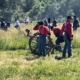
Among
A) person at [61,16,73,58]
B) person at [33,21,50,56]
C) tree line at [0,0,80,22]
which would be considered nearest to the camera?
person at [61,16,73,58]

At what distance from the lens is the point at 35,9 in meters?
65.1

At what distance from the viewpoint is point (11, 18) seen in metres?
57.8

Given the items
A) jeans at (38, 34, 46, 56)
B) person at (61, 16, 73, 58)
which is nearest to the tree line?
jeans at (38, 34, 46, 56)

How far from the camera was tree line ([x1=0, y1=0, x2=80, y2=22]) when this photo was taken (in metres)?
57.9

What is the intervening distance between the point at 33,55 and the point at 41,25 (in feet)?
4.62

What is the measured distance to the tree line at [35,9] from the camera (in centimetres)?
5794

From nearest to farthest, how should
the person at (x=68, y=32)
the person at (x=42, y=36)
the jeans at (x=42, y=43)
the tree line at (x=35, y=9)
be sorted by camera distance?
the person at (x=68, y=32), the person at (x=42, y=36), the jeans at (x=42, y=43), the tree line at (x=35, y=9)

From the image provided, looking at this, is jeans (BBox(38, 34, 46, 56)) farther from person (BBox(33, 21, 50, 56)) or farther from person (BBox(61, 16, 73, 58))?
person (BBox(61, 16, 73, 58))

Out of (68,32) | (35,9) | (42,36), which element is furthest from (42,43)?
(35,9)

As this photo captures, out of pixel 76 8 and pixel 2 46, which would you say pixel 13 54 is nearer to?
pixel 2 46

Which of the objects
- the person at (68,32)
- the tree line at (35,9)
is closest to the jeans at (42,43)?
the person at (68,32)

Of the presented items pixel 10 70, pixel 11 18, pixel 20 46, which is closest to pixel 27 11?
pixel 11 18

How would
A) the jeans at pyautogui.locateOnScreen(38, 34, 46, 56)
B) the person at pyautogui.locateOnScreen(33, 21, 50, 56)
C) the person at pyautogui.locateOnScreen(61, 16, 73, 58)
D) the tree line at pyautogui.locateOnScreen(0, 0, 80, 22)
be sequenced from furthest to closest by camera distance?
the tree line at pyautogui.locateOnScreen(0, 0, 80, 22), the jeans at pyautogui.locateOnScreen(38, 34, 46, 56), the person at pyautogui.locateOnScreen(33, 21, 50, 56), the person at pyautogui.locateOnScreen(61, 16, 73, 58)

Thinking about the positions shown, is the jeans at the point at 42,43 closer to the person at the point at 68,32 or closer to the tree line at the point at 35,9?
the person at the point at 68,32
